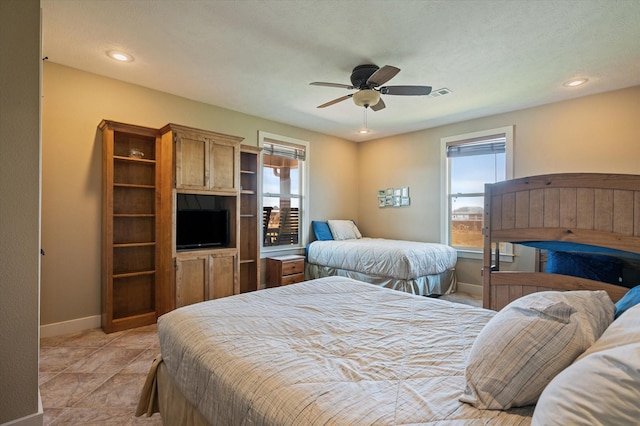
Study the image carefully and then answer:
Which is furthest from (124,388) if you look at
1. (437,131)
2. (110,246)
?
(437,131)

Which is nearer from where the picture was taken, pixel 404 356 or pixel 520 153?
pixel 404 356

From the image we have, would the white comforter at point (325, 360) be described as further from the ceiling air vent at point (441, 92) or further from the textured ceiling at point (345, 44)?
the ceiling air vent at point (441, 92)

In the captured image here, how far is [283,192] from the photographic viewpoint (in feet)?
17.3

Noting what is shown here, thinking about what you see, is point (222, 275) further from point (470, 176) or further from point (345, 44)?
point (470, 176)

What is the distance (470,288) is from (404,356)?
4.15m

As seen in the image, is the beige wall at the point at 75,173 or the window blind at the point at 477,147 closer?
the beige wall at the point at 75,173

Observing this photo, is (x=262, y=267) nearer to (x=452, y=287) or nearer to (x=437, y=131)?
(x=452, y=287)

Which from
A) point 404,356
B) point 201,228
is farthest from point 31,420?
point 201,228

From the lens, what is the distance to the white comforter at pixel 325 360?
915 millimetres

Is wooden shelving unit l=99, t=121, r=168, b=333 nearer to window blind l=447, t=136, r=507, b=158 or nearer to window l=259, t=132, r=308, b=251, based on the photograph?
window l=259, t=132, r=308, b=251

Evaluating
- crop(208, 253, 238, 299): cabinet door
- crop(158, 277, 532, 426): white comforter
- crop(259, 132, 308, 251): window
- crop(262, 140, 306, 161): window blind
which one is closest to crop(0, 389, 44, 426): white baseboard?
crop(158, 277, 532, 426): white comforter

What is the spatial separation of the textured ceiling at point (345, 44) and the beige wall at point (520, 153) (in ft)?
0.90

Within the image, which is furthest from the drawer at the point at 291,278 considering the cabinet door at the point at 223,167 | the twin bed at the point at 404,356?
the twin bed at the point at 404,356

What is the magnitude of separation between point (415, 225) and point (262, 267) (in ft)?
9.34
